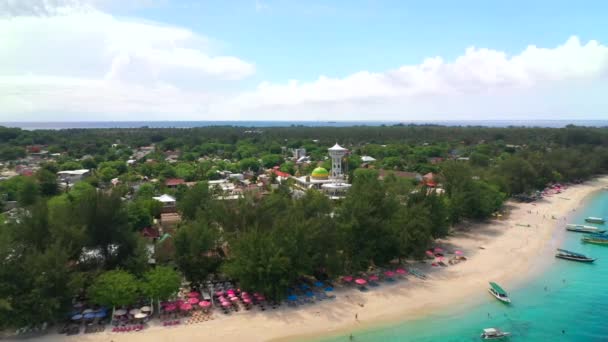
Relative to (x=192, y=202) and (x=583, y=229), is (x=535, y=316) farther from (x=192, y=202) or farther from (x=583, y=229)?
(x=192, y=202)

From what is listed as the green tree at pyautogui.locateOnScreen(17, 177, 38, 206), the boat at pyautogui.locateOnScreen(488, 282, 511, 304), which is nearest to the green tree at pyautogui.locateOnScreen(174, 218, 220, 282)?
the boat at pyautogui.locateOnScreen(488, 282, 511, 304)

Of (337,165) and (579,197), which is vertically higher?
(337,165)

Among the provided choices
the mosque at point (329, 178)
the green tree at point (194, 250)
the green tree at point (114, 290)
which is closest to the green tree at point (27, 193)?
the green tree at point (114, 290)

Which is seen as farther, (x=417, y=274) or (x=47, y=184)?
(x=47, y=184)

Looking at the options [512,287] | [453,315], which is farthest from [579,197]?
[453,315]

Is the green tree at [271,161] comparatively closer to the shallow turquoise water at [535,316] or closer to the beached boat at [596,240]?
the beached boat at [596,240]

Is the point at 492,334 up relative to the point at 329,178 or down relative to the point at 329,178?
down

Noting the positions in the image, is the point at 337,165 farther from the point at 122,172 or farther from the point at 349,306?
the point at 122,172

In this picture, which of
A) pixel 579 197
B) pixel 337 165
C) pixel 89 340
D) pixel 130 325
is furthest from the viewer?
pixel 579 197

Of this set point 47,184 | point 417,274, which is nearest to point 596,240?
point 417,274
